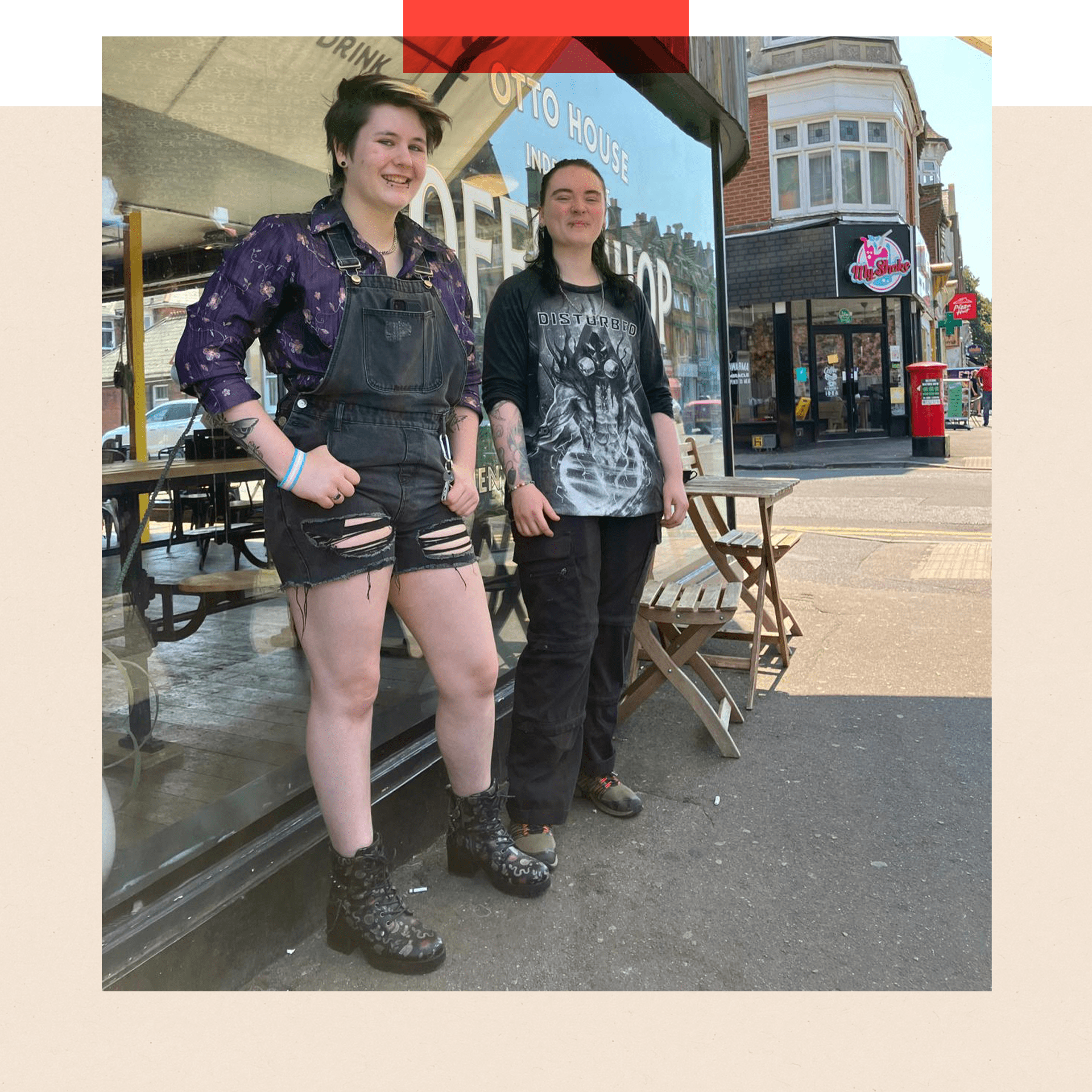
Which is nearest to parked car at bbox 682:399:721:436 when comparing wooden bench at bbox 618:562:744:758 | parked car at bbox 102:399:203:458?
wooden bench at bbox 618:562:744:758

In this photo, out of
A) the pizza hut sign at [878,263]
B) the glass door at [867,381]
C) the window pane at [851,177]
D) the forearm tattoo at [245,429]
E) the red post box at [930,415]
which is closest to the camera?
the forearm tattoo at [245,429]

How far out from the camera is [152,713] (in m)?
3.08

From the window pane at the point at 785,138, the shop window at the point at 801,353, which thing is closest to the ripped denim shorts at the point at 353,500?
the shop window at the point at 801,353

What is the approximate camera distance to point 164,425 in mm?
4676

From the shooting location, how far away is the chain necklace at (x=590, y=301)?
2953 millimetres

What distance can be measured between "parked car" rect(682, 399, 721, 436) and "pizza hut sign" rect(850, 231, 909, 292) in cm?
1619

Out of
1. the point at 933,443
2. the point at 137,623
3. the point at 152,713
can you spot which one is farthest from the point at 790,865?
the point at 933,443

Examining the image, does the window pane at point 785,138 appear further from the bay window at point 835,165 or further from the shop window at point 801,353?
the shop window at point 801,353

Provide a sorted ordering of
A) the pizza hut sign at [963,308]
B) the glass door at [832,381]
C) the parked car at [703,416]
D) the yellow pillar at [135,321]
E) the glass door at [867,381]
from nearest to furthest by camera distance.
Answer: the yellow pillar at [135,321] < the parked car at [703,416] < the glass door at [832,381] < the glass door at [867,381] < the pizza hut sign at [963,308]

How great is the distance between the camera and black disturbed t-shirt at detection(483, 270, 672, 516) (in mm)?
2887

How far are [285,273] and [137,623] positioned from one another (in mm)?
1764

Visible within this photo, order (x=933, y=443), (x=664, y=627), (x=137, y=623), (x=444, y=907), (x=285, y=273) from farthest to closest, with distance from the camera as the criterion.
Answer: (x=933, y=443) < (x=664, y=627) < (x=137, y=623) < (x=444, y=907) < (x=285, y=273)

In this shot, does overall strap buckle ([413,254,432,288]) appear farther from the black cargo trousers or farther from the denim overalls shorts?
the black cargo trousers

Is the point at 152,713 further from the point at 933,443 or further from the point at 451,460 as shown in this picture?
the point at 933,443
